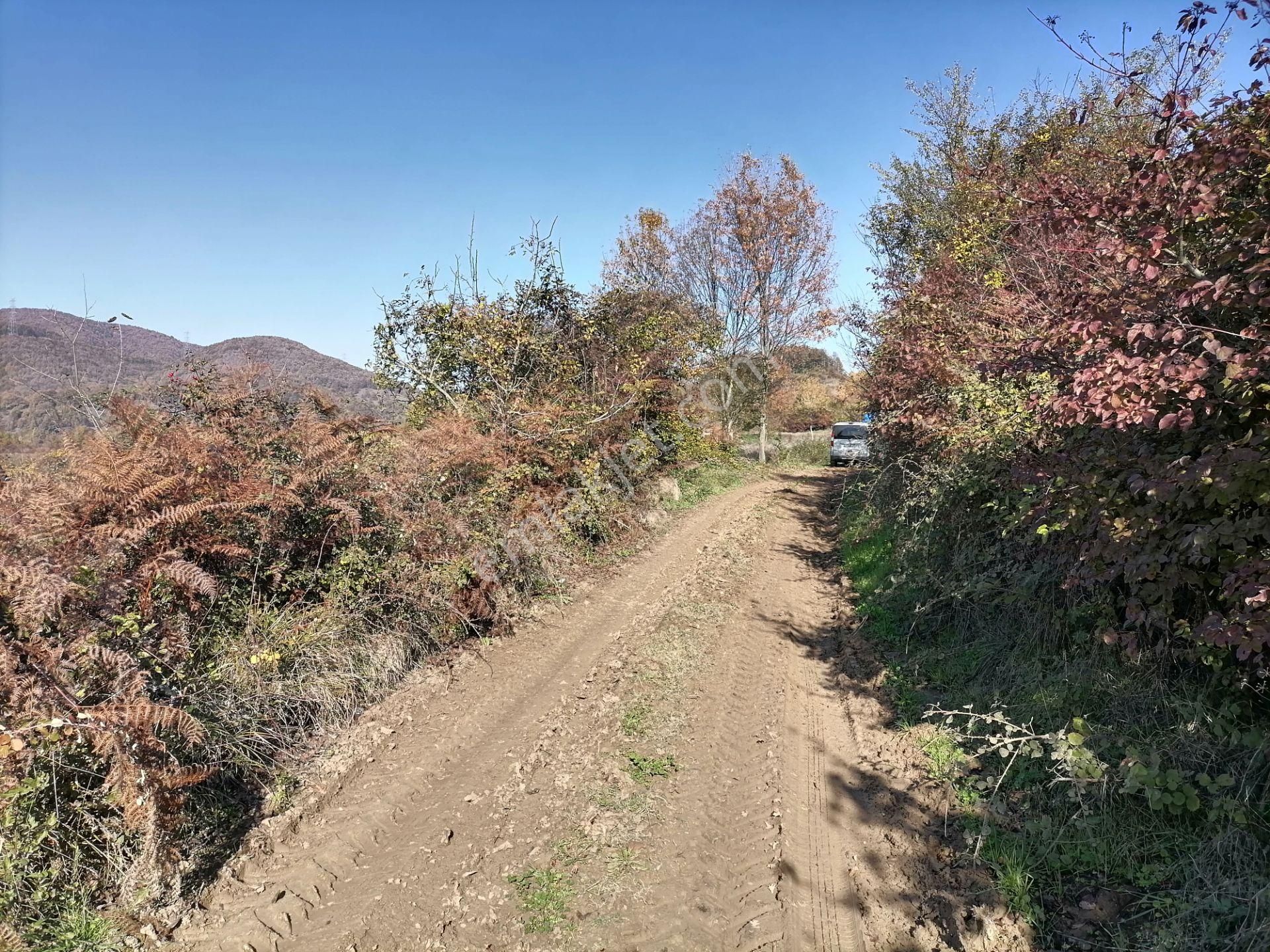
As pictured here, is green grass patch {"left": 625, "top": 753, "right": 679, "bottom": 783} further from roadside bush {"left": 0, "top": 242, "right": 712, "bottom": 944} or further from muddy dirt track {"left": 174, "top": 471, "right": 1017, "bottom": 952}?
roadside bush {"left": 0, "top": 242, "right": 712, "bottom": 944}

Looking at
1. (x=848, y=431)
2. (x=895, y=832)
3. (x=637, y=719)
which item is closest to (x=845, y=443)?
(x=848, y=431)

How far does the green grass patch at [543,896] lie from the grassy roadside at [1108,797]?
7.84 ft

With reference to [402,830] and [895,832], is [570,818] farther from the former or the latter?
[895,832]

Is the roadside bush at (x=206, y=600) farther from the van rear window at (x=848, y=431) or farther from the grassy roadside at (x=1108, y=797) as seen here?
the van rear window at (x=848, y=431)

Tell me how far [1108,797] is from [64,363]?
10305 mm

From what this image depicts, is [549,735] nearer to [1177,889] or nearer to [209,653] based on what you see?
[209,653]

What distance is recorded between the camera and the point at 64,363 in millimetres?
7207

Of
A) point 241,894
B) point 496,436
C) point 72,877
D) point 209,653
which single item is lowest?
point 241,894

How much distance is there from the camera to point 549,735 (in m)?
5.36

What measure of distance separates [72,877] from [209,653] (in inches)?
68.0

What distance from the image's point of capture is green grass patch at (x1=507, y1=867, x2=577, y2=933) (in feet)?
11.4

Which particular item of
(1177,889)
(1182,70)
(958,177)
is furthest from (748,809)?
(958,177)

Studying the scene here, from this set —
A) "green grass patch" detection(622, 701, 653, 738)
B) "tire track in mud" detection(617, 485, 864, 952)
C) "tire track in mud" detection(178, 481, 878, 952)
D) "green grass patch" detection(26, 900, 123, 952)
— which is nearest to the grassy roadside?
"tire track in mud" detection(617, 485, 864, 952)

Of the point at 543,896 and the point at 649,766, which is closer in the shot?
the point at 543,896
